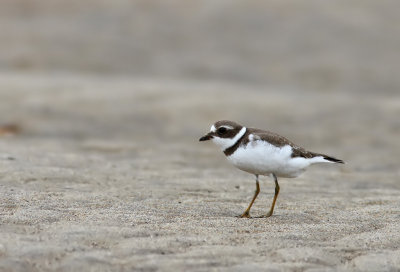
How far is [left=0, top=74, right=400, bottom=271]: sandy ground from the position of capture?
4.45m

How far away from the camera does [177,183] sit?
23.4 feet

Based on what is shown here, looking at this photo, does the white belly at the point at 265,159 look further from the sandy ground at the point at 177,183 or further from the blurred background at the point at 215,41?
the blurred background at the point at 215,41

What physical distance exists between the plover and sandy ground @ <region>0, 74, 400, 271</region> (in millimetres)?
383

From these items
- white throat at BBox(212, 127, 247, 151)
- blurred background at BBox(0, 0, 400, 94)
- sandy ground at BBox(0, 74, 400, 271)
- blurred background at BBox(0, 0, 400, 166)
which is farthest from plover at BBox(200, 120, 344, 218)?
blurred background at BBox(0, 0, 400, 94)

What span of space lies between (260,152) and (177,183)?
1771 millimetres

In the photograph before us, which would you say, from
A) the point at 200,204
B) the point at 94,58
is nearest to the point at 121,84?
the point at 94,58

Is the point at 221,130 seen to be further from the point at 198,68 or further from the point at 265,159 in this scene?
the point at 198,68

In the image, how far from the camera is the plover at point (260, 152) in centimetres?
557

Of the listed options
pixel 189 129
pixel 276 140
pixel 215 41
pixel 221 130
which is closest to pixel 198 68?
Answer: pixel 215 41

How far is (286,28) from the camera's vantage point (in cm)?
1558

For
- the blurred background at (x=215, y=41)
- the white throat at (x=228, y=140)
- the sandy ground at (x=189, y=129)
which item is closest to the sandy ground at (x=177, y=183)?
the sandy ground at (x=189, y=129)

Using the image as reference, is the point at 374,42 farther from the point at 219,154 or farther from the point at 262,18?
the point at 219,154

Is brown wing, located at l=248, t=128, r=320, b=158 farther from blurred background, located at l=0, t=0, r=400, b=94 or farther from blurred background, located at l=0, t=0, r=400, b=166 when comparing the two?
blurred background, located at l=0, t=0, r=400, b=94

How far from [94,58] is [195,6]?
103 inches
